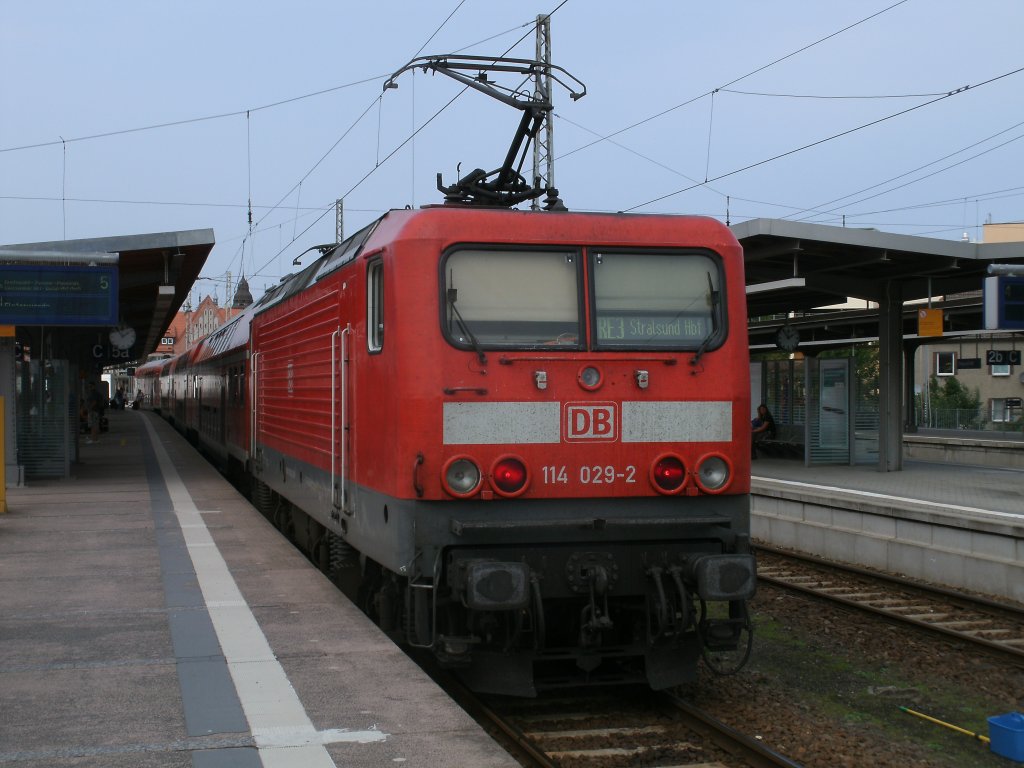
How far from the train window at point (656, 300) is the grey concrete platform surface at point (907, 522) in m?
6.00

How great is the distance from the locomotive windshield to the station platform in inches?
78.6

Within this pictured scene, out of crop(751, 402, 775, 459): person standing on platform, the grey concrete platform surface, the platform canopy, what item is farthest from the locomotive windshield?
crop(751, 402, 775, 459): person standing on platform

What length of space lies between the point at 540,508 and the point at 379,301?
1.60 m

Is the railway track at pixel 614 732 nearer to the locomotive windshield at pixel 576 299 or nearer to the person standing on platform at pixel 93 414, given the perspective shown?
the locomotive windshield at pixel 576 299

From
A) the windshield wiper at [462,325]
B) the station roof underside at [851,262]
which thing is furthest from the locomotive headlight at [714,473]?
the station roof underside at [851,262]

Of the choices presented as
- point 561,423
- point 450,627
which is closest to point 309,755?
point 450,627

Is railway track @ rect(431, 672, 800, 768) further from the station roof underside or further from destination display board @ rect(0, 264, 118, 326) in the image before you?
destination display board @ rect(0, 264, 118, 326)

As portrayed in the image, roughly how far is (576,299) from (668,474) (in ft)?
3.87

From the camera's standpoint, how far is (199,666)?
235 inches

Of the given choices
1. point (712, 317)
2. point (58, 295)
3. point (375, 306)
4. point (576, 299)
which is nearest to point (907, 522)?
point (712, 317)

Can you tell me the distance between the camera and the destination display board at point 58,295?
1578 centimetres

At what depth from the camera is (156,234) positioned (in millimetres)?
16469

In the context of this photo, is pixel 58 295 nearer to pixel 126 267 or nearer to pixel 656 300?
pixel 126 267

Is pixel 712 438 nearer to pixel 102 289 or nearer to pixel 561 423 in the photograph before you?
pixel 561 423
